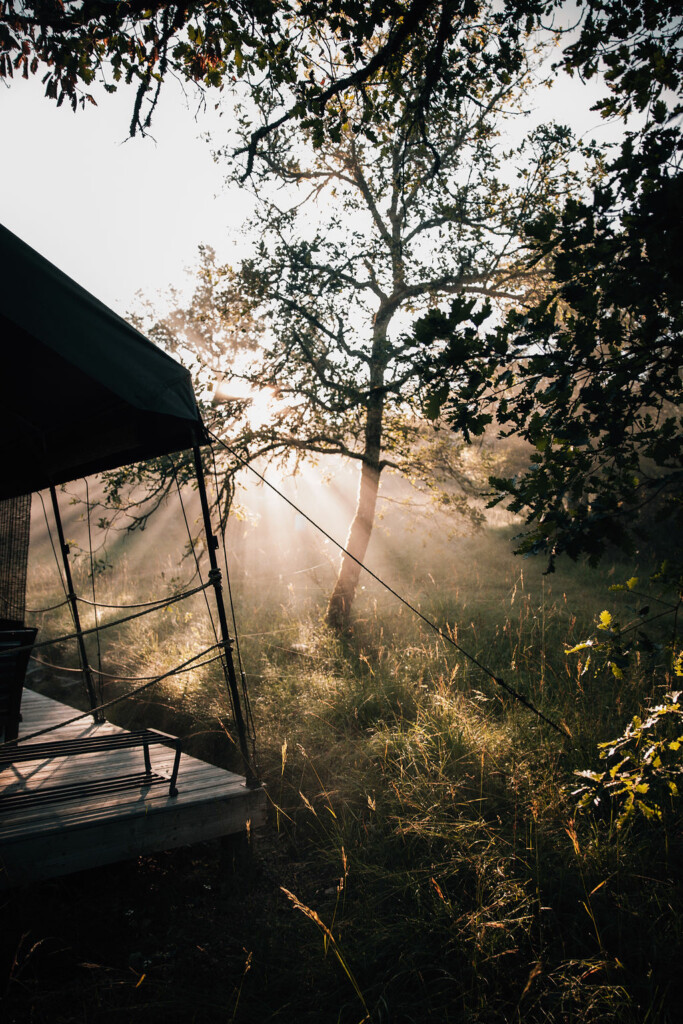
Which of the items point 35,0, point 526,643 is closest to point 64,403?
point 35,0

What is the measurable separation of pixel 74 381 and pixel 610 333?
323 centimetres

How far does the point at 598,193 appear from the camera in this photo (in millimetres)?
1734

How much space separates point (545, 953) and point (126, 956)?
7.45 feet

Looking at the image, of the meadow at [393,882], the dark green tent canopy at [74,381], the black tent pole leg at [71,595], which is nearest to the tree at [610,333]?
the meadow at [393,882]

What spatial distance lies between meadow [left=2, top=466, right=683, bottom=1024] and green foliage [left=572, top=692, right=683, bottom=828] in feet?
0.36

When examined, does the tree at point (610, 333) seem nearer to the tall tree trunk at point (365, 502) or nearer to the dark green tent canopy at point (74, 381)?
the dark green tent canopy at point (74, 381)

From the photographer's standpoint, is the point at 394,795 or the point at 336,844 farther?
the point at 394,795

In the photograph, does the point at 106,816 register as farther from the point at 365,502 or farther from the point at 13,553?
the point at 365,502

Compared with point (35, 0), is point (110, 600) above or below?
below

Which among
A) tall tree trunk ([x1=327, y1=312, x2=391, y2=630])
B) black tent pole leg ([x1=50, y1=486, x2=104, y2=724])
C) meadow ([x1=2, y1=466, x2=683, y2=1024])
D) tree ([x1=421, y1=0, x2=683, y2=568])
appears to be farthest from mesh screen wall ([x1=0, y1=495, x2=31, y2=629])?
tree ([x1=421, y1=0, x2=683, y2=568])

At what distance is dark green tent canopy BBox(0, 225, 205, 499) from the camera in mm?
2539

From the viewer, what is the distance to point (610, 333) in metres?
1.70

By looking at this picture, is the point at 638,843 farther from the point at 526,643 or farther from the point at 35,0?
the point at 35,0

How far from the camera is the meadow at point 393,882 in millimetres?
2486
